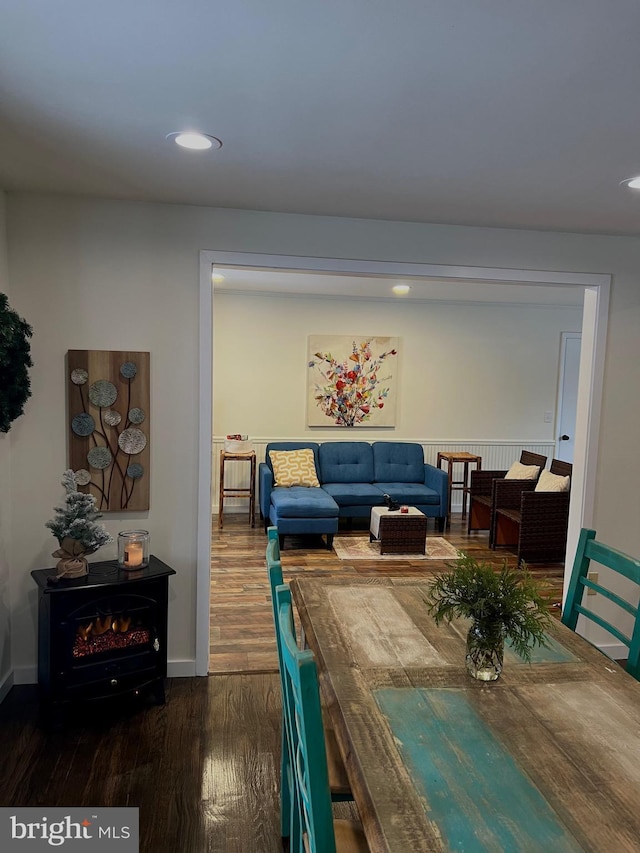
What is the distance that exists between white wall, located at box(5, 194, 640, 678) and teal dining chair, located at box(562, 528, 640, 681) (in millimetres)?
1720

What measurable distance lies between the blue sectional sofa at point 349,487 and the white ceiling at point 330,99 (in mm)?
3292

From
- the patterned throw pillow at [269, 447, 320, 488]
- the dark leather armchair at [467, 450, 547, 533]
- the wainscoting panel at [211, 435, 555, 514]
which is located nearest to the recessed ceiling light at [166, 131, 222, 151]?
the patterned throw pillow at [269, 447, 320, 488]

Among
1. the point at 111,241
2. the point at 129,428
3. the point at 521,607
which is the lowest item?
the point at 521,607

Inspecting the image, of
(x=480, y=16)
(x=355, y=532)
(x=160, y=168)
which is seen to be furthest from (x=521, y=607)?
(x=355, y=532)

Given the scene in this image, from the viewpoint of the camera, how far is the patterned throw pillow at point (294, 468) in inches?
245

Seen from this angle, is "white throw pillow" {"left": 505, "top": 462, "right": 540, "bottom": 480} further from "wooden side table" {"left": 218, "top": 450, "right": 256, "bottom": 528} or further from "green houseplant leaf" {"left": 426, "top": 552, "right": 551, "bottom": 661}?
"green houseplant leaf" {"left": 426, "top": 552, "right": 551, "bottom": 661}

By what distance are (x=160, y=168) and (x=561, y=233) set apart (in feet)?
7.14

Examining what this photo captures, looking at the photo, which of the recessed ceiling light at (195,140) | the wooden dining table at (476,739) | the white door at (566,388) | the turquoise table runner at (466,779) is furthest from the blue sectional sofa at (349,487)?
the turquoise table runner at (466,779)

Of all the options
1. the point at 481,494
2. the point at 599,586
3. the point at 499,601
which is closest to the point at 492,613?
the point at 499,601

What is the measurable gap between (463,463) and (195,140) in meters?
5.66

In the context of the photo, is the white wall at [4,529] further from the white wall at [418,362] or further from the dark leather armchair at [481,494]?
the dark leather armchair at [481,494]

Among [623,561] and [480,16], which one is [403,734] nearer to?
[623,561]

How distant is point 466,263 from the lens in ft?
10.9

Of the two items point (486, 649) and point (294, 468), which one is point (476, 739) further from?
point (294, 468)
